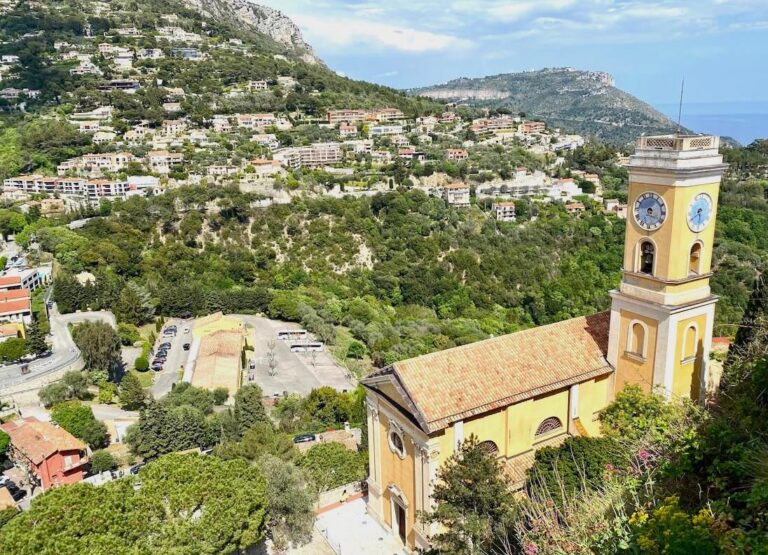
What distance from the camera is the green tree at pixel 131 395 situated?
34281mm

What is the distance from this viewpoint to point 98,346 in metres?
37.2

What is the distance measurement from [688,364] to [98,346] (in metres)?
35.3

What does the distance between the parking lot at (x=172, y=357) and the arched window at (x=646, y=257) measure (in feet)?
102

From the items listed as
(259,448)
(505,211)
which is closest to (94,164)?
(505,211)

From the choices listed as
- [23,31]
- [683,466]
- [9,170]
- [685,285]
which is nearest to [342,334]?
[685,285]

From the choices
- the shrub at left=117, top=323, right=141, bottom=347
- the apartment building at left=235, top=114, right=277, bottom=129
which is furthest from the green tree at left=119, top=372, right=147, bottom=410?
the apartment building at left=235, top=114, right=277, bottom=129

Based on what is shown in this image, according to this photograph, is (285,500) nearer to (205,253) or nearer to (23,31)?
(205,253)

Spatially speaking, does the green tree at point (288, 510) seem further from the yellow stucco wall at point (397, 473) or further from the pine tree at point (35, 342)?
the pine tree at point (35, 342)

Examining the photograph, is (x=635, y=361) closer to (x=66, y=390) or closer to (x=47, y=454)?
(x=47, y=454)

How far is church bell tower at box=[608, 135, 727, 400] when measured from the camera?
50.2 feet

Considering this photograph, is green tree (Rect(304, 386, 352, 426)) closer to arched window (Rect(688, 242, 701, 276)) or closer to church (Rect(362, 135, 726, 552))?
church (Rect(362, 135, 726, 552))

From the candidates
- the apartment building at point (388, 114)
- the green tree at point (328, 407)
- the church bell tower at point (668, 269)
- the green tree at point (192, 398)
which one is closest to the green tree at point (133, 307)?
the green tree at point (192, 398)

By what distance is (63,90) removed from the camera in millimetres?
100062

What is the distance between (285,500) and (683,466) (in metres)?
12.6
